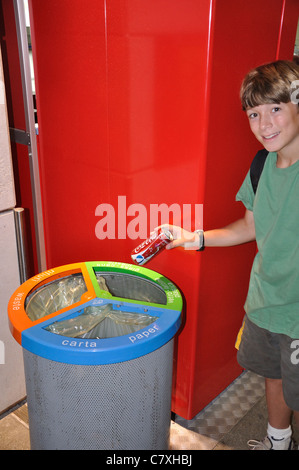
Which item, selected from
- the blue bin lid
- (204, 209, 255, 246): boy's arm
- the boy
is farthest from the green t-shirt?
the blue bin lid

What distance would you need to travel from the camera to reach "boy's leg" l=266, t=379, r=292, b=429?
172cm

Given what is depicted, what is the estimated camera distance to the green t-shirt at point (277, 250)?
1.41 m

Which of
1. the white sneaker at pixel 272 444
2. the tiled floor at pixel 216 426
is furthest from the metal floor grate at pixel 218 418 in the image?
the white sneaker at pixel 272 444

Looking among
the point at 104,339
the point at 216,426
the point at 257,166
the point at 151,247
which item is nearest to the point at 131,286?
the point at 151,247

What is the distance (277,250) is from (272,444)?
896 millimetres

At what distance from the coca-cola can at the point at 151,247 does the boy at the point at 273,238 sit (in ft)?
0.27

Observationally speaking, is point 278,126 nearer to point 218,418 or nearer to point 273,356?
point 273,356

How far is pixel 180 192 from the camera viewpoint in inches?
64.8

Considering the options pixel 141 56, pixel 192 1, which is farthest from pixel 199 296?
pixel 192 1

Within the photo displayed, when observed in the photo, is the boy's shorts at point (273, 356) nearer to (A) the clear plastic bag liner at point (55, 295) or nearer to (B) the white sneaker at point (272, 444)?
(B) the white sneaker at point (272, 444)

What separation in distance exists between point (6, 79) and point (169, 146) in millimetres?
976

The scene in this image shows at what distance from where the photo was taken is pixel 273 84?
1.34 metres
